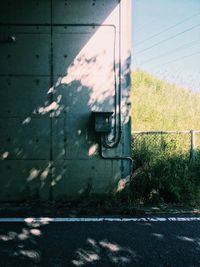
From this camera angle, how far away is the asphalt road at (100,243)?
169 inches

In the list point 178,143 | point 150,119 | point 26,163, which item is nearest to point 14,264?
point 26,163

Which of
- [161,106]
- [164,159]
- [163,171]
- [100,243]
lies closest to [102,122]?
[163,171]

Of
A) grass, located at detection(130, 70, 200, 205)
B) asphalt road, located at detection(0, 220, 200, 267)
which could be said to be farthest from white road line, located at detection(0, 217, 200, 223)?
grass, located at detection(130, 70, 200, 205)

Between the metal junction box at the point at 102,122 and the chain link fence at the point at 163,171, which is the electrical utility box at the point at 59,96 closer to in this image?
the metal junction box at the point at 102,122

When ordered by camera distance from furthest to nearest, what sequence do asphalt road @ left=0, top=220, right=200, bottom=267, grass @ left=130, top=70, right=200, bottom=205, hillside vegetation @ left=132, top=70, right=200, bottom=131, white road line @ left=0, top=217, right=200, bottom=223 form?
hillside vegetation @ left=132, top=70, right=200, bottom=131
grass @ left=130, top=70, right=200, bottom=205
white road line @ left=0, top=217, right=200, bottom=223
asphalt road @ left=0, top=220, right=200, bottom=267

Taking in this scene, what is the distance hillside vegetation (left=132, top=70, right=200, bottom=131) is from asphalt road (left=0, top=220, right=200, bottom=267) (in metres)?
8.31

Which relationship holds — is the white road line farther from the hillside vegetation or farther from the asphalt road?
the hillside vegetation

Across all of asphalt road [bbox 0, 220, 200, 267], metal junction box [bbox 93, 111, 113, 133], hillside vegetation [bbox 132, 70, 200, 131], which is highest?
hillside vegetation [bbox 132, 70, 200, 131]

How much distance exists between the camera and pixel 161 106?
16.8 meters

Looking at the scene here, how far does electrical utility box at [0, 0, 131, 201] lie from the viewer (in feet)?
23.9

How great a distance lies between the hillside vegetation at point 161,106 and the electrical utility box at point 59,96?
647 centimetres

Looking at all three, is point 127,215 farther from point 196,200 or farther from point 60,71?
point 60,71

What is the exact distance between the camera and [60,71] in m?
7.34

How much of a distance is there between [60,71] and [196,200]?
3.91 metres
